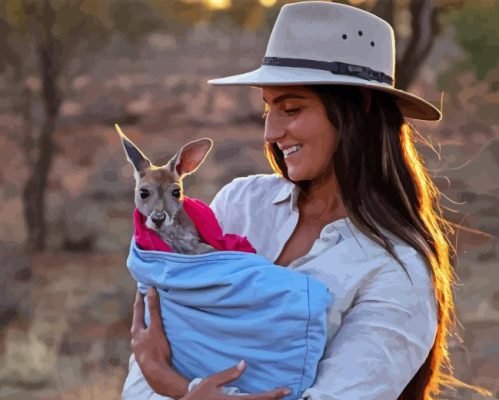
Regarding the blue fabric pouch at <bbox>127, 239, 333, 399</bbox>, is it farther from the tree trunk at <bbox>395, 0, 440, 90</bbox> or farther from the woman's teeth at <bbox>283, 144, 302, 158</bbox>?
the tree trunk at <bbox>395, 0, 440, 90</bbox>

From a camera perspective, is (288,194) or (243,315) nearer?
(243,315)

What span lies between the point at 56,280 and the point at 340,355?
13673 millimetres

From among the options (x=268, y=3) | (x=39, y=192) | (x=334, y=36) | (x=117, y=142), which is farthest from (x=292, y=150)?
(x=117, y=142)

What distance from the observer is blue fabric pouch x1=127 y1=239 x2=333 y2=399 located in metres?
2.46

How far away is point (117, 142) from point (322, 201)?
18312 mm

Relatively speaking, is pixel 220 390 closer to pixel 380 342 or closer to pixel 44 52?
pixel 380 342

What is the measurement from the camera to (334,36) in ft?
8.79

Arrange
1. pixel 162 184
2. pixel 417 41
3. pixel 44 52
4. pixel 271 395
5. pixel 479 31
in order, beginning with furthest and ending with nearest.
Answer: pixel 44 52
pixel 479 31
pixel 417 41
pixel 162 184
pixel 271 395

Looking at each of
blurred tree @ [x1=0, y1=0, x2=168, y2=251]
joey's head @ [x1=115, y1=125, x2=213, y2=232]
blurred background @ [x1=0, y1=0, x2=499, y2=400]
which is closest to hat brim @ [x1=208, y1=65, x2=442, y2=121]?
joey's head @ [x1=115, y1=125, x2=213, y2=232]

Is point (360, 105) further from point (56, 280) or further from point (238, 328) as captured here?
point (56, 280)

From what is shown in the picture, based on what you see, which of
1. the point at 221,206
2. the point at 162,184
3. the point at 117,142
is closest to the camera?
the point at 162,184

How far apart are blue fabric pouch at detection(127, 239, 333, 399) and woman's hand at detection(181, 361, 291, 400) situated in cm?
4

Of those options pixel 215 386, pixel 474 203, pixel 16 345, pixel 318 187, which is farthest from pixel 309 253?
pixel 474 203

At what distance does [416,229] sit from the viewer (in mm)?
2697
